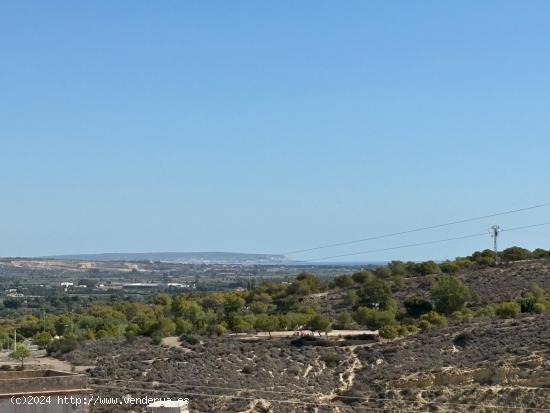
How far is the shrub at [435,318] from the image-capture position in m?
64.2

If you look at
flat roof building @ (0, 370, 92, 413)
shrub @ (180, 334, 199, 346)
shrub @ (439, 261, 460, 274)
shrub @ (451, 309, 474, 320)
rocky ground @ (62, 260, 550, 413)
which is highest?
shrub @ (439, 261, 460, 274)

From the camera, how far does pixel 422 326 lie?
63.1 meters

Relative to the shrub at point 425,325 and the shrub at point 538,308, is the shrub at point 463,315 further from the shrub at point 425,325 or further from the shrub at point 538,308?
the shrub at point 538,308

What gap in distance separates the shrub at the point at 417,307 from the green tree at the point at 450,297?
668 millimetres

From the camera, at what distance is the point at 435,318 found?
2569 inches

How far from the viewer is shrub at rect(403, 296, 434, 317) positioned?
2852 inches

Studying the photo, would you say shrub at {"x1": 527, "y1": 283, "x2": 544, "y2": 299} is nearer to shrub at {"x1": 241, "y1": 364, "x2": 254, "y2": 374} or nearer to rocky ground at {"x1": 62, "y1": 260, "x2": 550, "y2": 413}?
rocky ground at {"x1": 62, "y1": 260, "x2": 550, "y2": 413}

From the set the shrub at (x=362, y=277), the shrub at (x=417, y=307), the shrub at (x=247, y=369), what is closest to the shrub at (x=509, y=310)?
the shrub at (x=417, y=307)

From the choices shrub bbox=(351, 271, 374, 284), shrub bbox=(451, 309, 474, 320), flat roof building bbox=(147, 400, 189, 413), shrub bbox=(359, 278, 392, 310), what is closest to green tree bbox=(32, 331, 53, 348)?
shrub bbox=(359, 278, 392, 310)

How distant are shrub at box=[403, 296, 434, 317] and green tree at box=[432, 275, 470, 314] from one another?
668mm

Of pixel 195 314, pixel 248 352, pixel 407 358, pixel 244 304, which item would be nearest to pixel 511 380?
pixel 407 358

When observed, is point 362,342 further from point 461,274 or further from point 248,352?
point 461,274

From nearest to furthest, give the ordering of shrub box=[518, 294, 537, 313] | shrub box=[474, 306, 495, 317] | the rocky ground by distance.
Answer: the rocky ground
shrub box=[518, 294, 537, 313]
shrub box=[474, 306, 495, 317]

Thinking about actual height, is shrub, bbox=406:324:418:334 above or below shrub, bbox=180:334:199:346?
above
